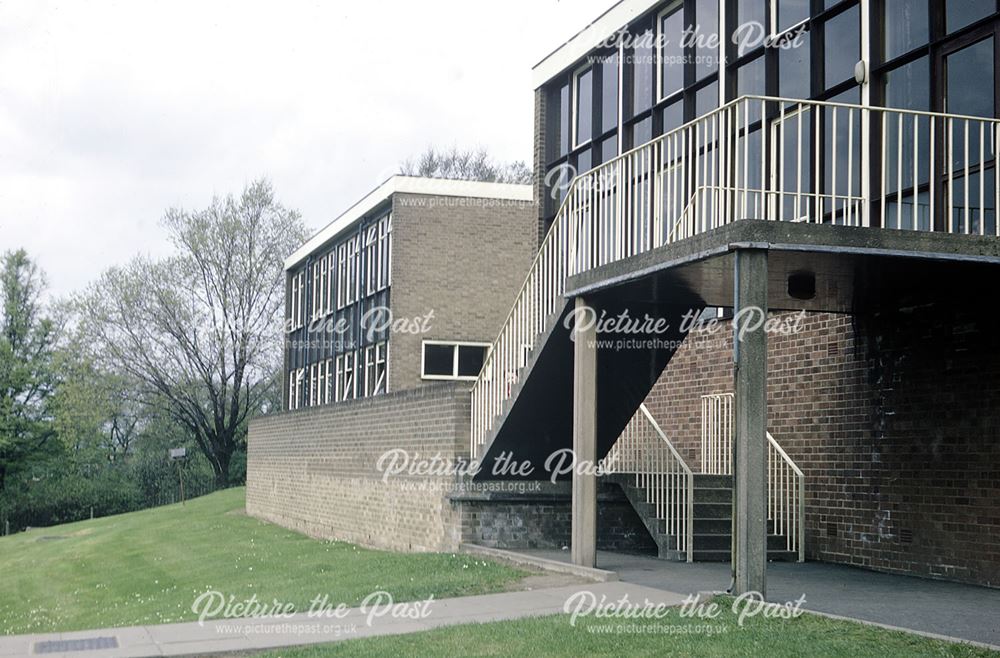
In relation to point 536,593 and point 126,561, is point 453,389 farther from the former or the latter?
point 126,561

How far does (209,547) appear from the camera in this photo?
2373 centimetres

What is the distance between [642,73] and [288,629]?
1182cm

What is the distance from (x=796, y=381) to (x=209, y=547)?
13.1 m

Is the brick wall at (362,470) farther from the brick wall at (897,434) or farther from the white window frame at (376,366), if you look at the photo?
the brick wall at (897,434)

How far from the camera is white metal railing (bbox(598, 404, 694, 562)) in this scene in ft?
48.1

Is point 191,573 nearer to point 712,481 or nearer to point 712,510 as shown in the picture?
point 712,481

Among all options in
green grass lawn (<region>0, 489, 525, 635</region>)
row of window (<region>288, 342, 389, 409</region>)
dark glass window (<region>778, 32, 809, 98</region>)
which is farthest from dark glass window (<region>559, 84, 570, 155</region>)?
row of window (<region>288, 342, 389, 409</region>)

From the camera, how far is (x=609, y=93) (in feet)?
67.6

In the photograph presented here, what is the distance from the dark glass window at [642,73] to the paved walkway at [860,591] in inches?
303

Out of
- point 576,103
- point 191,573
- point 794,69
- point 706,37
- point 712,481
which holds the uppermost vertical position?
point 576,103

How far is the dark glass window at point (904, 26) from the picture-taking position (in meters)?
13.1

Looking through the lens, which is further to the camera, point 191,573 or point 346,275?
point 346,275

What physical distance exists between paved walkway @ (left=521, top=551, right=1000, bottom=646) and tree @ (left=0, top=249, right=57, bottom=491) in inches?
1815

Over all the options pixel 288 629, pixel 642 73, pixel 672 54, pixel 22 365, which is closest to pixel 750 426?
pixel 288 629
